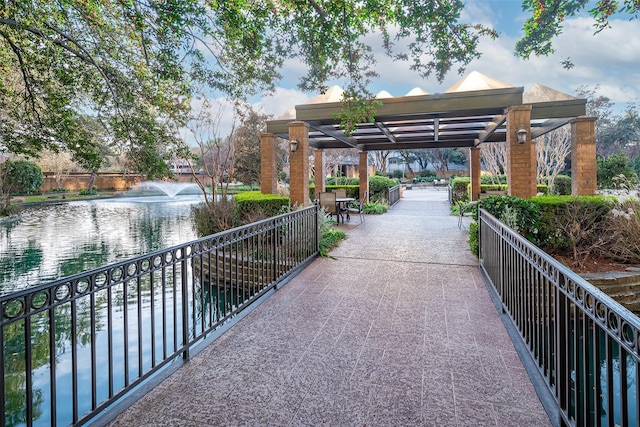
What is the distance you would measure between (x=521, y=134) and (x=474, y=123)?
3711 mm

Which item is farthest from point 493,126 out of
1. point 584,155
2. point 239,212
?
point 239,212

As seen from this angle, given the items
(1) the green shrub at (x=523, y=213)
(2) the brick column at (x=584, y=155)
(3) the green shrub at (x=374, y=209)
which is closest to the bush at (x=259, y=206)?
(1) the green shrub at (x=523, y=213)

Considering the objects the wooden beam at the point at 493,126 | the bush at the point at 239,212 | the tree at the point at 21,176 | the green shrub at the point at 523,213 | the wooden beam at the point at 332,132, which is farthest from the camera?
the tree at the point at 21,176

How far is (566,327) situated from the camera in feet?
6.87

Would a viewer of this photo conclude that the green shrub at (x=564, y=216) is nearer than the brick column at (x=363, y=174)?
Yes

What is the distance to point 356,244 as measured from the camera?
26.2 feet

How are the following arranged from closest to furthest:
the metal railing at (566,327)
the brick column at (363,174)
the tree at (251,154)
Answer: the metal railing at (566,327)
the brick column at (363,174)
the tree at (251,154)

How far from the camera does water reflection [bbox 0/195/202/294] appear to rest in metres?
7.70

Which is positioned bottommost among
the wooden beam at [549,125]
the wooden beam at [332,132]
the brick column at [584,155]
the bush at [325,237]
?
the bush at [325,237]

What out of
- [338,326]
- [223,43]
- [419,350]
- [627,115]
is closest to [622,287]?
[419,350]

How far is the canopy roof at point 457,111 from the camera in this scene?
8188 millimetres

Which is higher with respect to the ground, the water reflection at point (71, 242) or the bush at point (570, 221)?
the bush at point (570, 221)

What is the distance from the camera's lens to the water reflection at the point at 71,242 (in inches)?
303

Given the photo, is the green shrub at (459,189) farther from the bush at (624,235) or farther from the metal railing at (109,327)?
the metal railing at (109,327)
